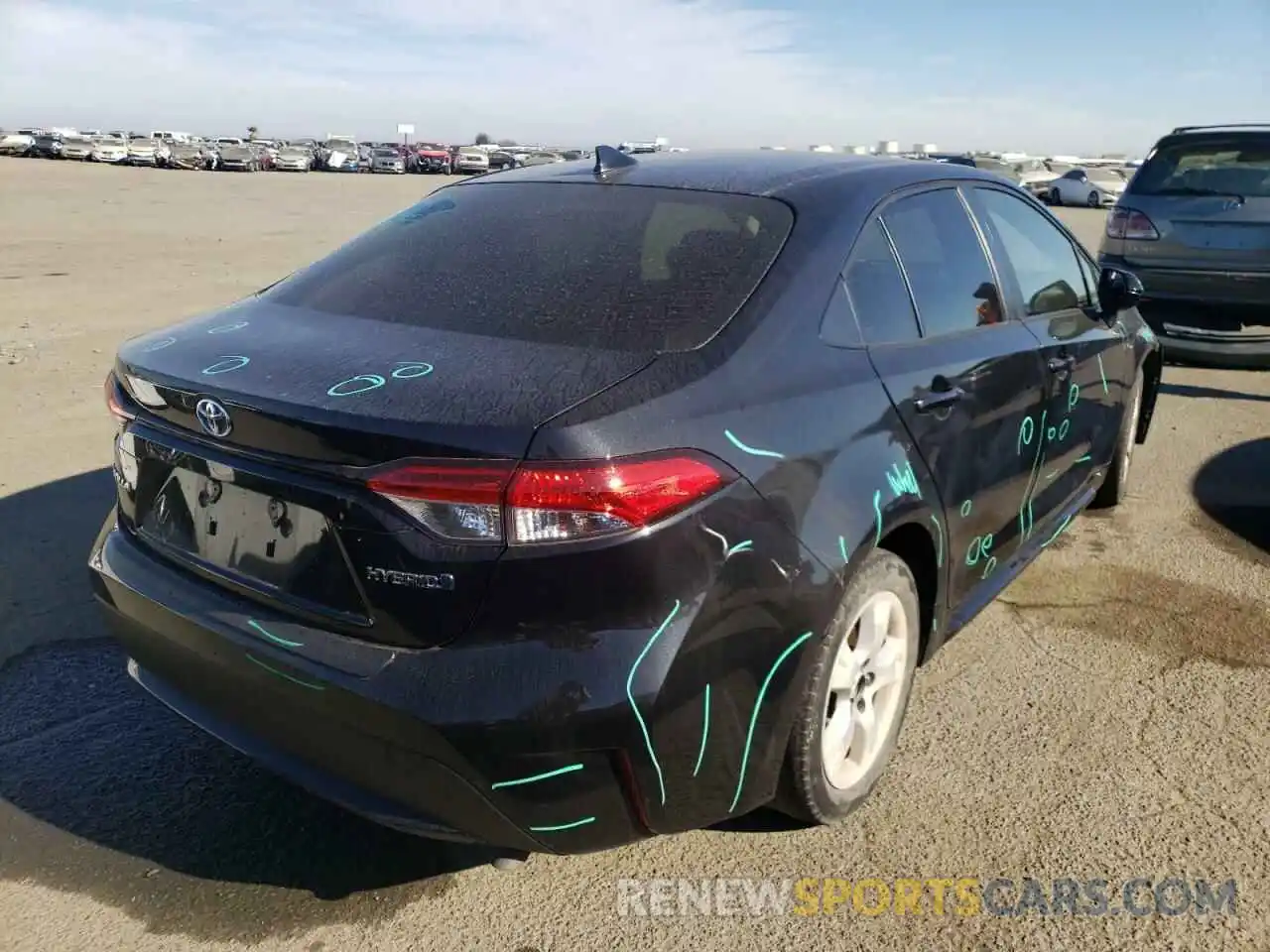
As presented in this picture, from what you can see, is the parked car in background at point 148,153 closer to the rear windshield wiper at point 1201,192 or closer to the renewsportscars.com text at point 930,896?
the rear windshield wiper at point 1201,192

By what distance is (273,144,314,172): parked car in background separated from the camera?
1831 inches

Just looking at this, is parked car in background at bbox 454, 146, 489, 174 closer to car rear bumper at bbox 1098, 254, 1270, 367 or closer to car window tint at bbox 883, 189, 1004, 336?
car rear bumper at bbox 1098, 254, 1270, 367

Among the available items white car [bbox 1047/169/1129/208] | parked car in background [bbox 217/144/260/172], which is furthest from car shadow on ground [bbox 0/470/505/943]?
parked car in background [bbox 217/144/260/172]

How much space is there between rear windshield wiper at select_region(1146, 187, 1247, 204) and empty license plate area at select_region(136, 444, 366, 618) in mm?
7240

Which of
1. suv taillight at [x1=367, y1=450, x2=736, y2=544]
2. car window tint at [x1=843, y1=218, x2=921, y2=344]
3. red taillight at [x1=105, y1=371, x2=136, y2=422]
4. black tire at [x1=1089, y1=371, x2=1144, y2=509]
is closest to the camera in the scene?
suv taillight at [x1=367, y1=450, x2=736, y2=544]

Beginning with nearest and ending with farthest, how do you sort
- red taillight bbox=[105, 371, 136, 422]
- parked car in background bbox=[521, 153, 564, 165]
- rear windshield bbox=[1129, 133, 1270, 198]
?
red taillight bbox=[105, 371, 136, 422]
parked car in background bbox=[521, 153, 564, 165]
rear windshield bbox=[1129, 133, 1270, 198]

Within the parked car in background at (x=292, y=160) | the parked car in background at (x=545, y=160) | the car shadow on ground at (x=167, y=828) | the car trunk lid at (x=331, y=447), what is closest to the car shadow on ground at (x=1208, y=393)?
the parked car in background at (x=545, y=160)

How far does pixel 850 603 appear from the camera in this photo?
2.37 metres

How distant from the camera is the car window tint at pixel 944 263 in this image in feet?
9.55

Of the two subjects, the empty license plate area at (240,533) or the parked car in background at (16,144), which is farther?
the parked car in background at (16,144)

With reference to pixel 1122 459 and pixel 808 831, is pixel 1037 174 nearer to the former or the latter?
pixel 1122 459

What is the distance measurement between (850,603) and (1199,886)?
112 cm

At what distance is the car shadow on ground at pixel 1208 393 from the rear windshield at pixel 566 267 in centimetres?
610

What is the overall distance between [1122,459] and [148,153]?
5222cm
